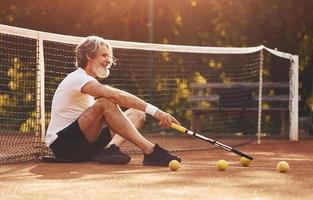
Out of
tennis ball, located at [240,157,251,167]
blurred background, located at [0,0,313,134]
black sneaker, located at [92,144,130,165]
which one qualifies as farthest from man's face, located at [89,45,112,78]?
blurred background, located at [0,0,313,134]

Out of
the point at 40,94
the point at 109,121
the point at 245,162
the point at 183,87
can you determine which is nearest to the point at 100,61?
the point at 109,121

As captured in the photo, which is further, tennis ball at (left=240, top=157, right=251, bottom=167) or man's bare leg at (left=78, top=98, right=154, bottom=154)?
tennis ball at (left=240, top=157, right=251, bottom=167)

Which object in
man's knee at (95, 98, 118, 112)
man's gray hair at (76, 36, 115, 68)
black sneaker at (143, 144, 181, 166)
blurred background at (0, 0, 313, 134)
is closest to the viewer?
man's knee at (95, 98, 118, 112)

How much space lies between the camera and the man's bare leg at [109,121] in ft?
21.1

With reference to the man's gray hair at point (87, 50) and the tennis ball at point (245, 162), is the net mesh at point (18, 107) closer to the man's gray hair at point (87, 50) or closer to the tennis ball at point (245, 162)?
the man's gray hair at point (87, 50)

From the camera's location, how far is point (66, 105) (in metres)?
6.70

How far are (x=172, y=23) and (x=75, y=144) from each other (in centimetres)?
1009

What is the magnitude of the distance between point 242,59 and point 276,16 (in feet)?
3.90

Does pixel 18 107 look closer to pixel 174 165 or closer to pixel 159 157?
pixel 159 157

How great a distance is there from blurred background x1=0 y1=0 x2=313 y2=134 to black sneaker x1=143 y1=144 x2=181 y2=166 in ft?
28.1

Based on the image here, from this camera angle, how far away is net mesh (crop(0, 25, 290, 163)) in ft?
40.2

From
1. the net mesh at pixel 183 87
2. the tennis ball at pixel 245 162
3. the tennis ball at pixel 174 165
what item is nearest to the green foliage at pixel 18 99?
the net mesh at pixel 183 87

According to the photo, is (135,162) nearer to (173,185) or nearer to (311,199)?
(173,185)

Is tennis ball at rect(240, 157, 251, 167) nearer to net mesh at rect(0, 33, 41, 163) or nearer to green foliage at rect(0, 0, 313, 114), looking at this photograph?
net mesh at rect(0, 33, 41, 163)
